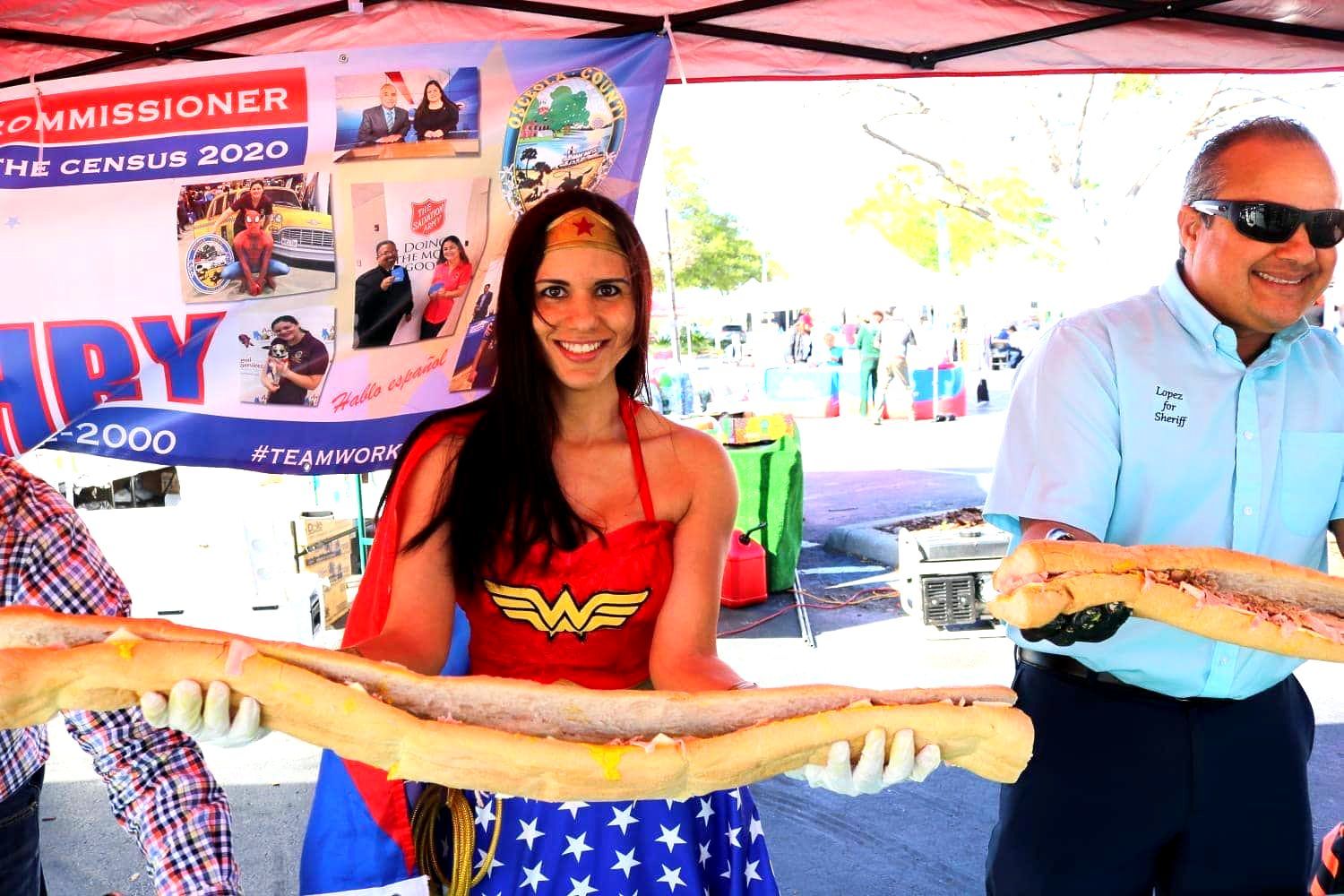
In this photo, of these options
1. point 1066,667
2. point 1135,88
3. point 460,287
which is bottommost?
point 1066,667

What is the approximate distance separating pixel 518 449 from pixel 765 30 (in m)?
1.80

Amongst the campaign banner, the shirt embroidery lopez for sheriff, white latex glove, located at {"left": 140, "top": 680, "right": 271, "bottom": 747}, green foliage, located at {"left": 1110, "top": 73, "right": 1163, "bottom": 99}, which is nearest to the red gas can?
the campaign banner

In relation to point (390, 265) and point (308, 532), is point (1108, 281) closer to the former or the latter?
point (308, 532)

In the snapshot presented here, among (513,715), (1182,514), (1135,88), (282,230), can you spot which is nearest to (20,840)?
(513,715)

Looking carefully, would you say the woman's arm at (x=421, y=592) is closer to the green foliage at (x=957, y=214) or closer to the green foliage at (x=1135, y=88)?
the green foliage at (x=1135, y=88)

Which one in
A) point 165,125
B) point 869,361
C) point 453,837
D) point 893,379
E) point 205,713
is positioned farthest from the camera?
point 869,361

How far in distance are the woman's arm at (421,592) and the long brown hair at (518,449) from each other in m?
0.02

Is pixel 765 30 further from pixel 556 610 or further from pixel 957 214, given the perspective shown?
pixel 957 214

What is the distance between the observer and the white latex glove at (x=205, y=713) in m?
1.40

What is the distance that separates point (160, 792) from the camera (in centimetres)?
163

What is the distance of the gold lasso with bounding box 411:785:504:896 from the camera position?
6.30ft

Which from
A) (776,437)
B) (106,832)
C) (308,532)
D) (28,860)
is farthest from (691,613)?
(776,437)

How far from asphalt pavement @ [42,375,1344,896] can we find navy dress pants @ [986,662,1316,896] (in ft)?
0.30

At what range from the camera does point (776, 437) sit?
7.74 meters
